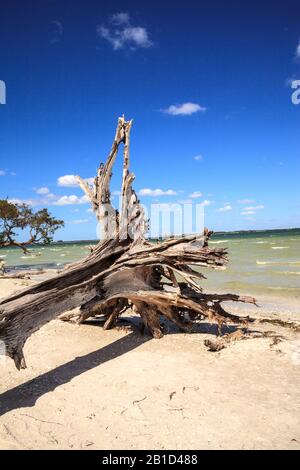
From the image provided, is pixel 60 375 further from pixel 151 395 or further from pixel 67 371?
pixel 151 395

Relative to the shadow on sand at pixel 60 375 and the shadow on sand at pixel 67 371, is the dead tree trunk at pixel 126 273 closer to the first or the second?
the shadow on sand at pixel 67 371

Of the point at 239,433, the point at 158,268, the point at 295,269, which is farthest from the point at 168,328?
the point at 295,269

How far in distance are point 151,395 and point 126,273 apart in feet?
8.56

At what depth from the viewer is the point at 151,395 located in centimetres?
477

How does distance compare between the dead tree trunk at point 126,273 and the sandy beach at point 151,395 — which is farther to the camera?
the dead tree trunk at point 126,273

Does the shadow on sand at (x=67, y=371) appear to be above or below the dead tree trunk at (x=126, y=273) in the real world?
below

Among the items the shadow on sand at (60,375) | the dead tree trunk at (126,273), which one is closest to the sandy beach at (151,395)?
the shadow on sand at (60,375)

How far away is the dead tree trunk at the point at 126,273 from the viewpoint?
582 cm

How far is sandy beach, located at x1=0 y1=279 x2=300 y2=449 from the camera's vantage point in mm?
3830

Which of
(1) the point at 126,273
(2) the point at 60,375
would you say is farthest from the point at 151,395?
(1) the point at 126,273

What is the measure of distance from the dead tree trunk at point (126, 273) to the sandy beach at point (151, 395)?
2.29 ft

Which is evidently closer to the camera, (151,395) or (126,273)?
(151,395)

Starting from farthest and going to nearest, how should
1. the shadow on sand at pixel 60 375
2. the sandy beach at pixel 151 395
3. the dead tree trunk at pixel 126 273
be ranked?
the dead tree trunk at pixel 126 273 → the shadow on sand at pixel 60 375 → the sandy beach at pixel 151 395
